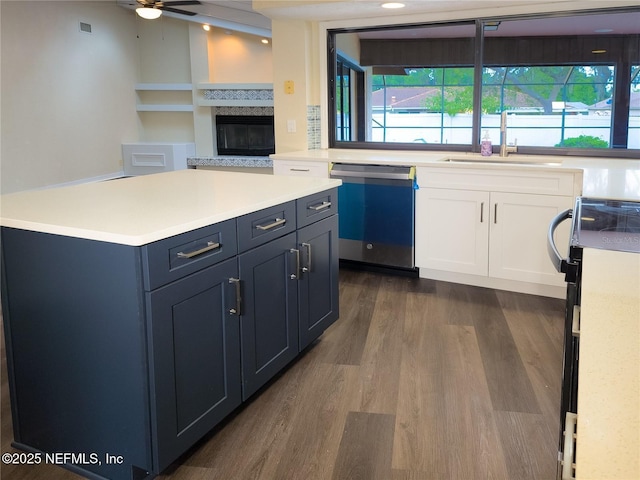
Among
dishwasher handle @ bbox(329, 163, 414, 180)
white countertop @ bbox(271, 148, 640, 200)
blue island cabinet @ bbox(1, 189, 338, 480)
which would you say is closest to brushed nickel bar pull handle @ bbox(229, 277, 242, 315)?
blue island cabinet @ bbox(1, 189, 338, 480)

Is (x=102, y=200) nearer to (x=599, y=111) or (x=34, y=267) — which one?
(x=34, y=267)

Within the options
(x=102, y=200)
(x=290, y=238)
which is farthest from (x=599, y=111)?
(x=102, y=200)

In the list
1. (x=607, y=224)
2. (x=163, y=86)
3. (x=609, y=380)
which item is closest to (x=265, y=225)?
(x=607, y=224)

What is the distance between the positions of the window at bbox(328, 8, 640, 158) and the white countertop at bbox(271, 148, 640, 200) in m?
0.14

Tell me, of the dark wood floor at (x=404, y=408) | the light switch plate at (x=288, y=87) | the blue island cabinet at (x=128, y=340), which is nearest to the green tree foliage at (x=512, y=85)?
the light switch plate at (x=288, y=87)

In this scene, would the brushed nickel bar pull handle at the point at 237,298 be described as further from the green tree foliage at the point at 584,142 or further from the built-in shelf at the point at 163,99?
the built-in shelf at the point at 163,99

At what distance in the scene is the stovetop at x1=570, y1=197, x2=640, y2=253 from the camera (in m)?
1.44

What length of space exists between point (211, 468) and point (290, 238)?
0.97 metres

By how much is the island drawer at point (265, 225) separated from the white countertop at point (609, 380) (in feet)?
4.24

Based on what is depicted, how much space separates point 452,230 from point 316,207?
151 cm

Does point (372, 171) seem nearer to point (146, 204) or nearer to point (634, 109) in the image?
point (634, 109)

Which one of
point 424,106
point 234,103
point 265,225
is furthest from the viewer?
point 234,103

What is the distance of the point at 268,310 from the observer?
91.5 inches

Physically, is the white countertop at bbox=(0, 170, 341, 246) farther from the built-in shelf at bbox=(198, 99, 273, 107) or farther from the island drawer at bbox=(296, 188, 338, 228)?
the built-in shelf at bbox=(198, 99, 273, 107)
